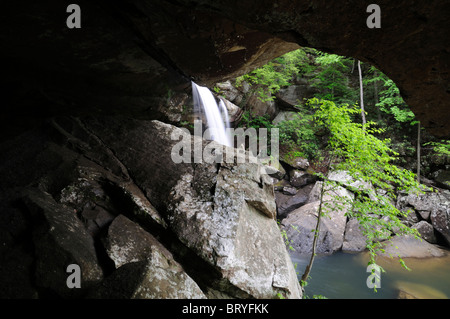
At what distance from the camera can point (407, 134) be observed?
16.2 metres

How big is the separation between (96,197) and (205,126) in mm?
7750

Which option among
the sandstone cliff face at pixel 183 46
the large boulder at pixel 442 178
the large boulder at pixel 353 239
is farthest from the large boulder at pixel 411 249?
the sandstone cliff face at pixel 183 46

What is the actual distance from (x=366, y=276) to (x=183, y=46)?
11263 millimetres

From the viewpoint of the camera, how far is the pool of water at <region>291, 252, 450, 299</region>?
27.8 ft

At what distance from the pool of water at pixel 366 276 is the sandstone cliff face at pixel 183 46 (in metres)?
8.26

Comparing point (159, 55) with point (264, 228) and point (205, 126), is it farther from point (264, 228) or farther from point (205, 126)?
point (205, 126)

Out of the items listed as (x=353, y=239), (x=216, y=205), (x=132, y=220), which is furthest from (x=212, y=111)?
(x=353, y=239)

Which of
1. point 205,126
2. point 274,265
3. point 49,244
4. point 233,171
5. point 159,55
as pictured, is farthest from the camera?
point 205,126

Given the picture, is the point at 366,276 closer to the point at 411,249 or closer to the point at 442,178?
Result: the point at 411,249

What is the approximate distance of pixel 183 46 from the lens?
12.4ft

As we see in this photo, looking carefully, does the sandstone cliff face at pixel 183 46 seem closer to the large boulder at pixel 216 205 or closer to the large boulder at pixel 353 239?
the large boulder at pixel 216 205

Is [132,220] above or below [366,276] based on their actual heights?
above

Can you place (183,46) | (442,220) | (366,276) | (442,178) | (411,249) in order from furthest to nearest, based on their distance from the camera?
(442,178)
(442,220)
(411,249)
(366,276)
(183,46)
